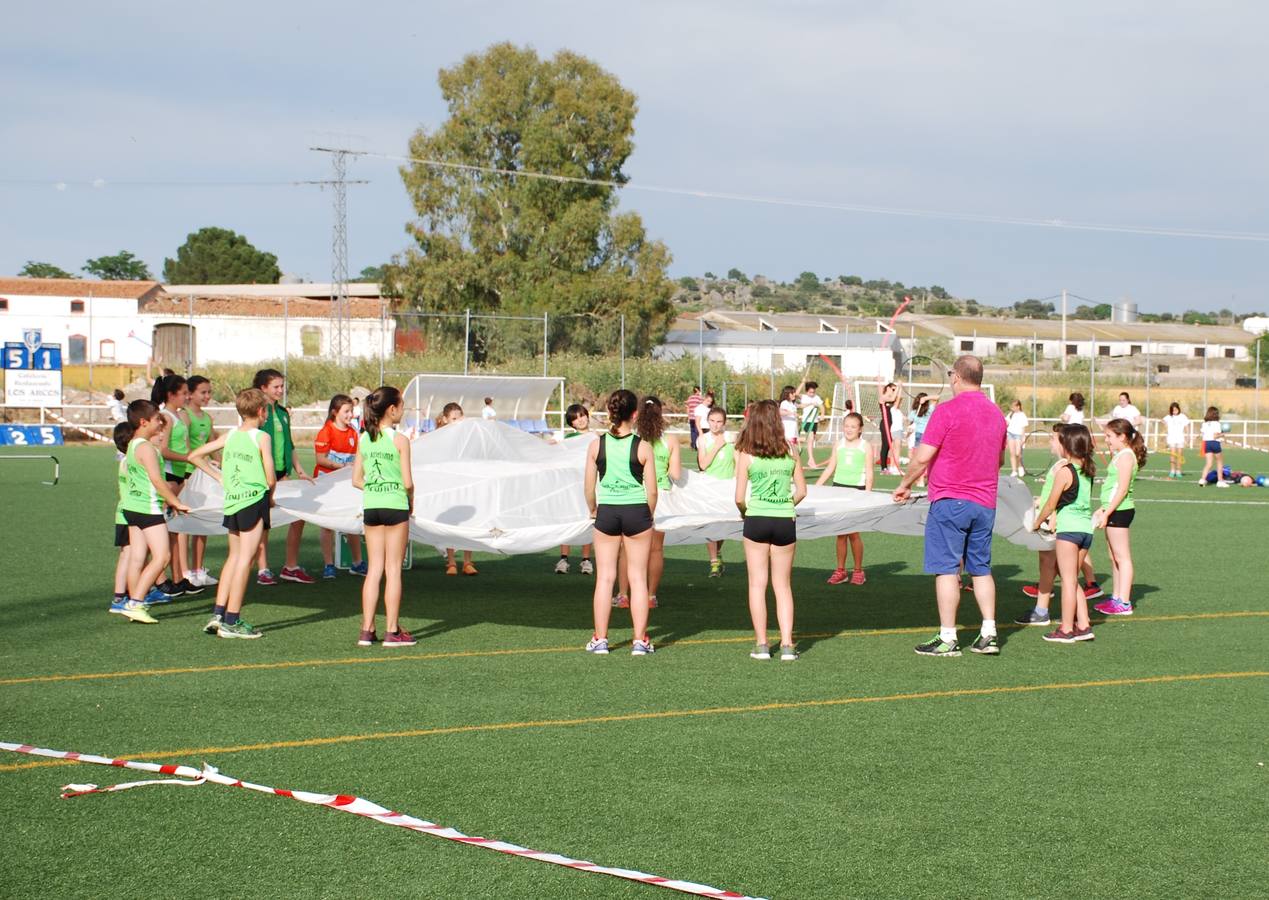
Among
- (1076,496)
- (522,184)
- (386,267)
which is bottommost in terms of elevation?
(1076,496)

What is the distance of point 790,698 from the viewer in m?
7.56

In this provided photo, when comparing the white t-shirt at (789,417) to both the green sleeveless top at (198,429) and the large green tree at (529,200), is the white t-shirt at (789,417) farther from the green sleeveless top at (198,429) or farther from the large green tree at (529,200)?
the large green tree at (529,200)

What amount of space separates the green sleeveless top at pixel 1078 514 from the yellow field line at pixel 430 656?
1072mm

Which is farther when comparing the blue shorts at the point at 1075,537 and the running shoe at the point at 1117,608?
the running shoe at the point at 1117,608

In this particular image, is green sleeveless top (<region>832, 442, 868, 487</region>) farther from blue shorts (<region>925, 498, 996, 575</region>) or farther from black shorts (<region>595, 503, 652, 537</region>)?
black shorts (<region>595, 503, 652, 537</region>)

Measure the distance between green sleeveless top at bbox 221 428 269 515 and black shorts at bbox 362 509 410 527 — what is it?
90cm

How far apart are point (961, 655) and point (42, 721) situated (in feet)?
19.2

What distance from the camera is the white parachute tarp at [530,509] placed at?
30.2ft

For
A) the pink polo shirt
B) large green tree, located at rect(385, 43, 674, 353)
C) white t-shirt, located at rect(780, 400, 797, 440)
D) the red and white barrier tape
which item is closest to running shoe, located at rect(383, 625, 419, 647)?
the red and white barrier tape

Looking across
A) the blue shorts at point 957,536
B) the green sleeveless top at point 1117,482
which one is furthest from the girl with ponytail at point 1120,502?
the blue shorts at point 957,536

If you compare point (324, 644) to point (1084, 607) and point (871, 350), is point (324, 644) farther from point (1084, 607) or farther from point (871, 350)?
point (871, 350)

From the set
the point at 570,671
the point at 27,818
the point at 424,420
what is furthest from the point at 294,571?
the point at 424,420

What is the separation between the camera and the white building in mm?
48562

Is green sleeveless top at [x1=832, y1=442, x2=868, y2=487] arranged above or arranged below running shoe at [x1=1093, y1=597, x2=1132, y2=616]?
above
